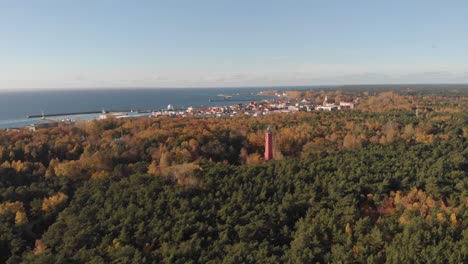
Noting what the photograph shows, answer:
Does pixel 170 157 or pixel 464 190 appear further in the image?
pixel 170 157

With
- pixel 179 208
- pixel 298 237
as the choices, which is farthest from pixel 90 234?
pixel 298 237

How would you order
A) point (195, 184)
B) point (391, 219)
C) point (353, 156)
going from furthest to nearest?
point (353, 156) < point (195, 184) < point (391, 219)

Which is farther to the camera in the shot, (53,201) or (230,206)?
(53,201)

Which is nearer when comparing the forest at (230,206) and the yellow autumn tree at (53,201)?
the forest at (230,206)

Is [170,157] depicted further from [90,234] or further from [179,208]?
[90,234]

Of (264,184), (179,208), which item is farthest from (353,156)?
(179,208)

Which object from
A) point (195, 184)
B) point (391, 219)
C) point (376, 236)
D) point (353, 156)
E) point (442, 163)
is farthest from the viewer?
point (353, 156)

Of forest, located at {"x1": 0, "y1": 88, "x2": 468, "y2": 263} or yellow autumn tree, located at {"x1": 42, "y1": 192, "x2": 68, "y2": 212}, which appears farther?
yellow autumn tree, located at {"x1": 42, "y1": 192, "x2": 68, "y2": 212}
